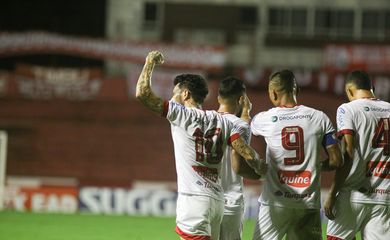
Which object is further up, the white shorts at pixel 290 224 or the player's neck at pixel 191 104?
the player's neck at pixel 191 104

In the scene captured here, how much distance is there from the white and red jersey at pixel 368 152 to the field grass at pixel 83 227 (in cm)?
602

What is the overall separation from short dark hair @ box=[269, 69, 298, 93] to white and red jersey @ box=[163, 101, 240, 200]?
522 mm

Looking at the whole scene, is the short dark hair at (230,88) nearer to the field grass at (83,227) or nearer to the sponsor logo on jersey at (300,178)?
the sponsor logo on jersey at (300,178)

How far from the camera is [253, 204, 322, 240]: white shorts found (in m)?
5.60

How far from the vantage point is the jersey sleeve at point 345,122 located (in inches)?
228

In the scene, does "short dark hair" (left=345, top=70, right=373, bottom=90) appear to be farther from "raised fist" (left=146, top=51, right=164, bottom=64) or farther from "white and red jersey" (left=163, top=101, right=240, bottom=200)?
"raised fist" (left=146, top=51, right=164, bottom=64)

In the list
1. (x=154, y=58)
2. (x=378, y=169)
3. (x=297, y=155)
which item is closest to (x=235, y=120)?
(x=297, y=155)

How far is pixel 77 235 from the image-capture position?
1177cm

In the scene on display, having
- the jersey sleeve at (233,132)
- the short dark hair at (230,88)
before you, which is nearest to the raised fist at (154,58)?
the short dark hair at (230,88)

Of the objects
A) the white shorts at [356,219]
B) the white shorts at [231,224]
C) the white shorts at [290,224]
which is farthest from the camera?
the white shorts at [231,224]

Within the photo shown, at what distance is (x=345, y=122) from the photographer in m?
5.81

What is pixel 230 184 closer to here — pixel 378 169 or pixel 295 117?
pixel 295 117

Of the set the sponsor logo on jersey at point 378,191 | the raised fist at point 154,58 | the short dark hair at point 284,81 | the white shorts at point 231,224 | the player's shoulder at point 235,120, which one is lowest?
the white shorts at point 231,224

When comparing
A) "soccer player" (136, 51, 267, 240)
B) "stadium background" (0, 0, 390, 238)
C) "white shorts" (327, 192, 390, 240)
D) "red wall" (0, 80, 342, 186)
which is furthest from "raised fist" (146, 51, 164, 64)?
"red wall" (0, 80, 342, 186)
